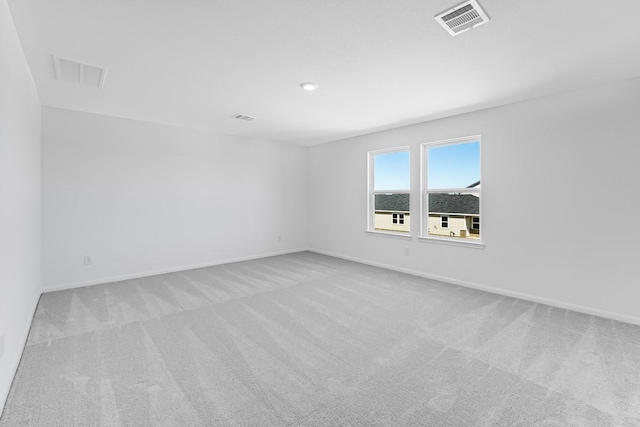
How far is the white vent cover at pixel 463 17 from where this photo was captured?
184 cm

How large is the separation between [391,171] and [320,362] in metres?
3.88

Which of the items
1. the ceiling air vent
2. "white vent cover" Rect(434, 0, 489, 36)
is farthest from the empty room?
the ceiling air vent

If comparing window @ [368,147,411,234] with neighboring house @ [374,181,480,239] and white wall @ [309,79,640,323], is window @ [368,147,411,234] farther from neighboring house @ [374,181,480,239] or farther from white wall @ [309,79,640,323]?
white wall @ [309,79,640,323]

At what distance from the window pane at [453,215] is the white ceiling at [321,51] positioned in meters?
1.29

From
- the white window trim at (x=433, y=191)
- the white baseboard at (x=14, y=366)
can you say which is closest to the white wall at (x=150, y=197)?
the white baseboard at (x=14, y=366)

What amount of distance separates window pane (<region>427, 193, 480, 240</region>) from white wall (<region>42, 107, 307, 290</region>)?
318 cm

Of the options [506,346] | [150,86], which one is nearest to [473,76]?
[506,346]

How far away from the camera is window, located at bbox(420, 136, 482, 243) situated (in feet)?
13.8

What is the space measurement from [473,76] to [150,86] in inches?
132

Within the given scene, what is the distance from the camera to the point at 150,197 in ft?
15.5

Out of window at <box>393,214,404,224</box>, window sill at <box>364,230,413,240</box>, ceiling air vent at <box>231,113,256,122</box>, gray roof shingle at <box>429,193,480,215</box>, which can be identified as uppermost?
ceiling air vent at <box>231,113,256,122</box>

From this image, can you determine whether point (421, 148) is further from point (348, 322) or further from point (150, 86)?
point (150, 86)

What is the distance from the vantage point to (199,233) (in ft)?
17.3

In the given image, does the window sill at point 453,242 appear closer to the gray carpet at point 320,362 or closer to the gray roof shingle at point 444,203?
the gray roof shingle at point 444,203
